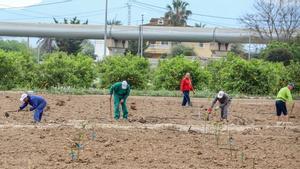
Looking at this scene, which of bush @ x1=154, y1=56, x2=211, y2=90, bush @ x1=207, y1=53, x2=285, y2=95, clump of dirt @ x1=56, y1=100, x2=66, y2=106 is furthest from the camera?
bush @ x1=154, y1=56, x2=211, y2=90

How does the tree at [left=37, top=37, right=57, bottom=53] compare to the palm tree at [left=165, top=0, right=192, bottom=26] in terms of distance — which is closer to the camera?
the tree at [left=37, top=37, right=57, bottom=53]

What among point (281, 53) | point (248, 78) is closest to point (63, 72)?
point (248, 78)

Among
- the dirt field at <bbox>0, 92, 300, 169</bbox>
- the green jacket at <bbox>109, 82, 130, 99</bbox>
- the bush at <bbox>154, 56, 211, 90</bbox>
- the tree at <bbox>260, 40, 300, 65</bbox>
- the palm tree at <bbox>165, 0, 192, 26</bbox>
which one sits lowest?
the dirt field at <bbox>0, 92, 300, 169</bbox>

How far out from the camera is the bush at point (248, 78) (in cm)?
3725

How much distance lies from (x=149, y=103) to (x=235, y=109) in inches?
148

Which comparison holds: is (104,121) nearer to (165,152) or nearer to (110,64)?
(165,152)

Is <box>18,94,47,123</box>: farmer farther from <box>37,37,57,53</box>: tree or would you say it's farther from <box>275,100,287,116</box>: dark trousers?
<box>37,37,57,53</box>: tree

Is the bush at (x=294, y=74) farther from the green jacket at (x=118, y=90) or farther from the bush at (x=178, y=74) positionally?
the green jacket at (x=118, y=90)

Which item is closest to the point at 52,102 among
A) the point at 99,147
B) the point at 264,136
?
the point at 264,136

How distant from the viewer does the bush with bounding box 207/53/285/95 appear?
37.2 meters

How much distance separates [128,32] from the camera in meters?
61.4

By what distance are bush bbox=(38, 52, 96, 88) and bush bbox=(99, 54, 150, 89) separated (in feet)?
3.12

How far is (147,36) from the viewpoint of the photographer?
61.7 metres

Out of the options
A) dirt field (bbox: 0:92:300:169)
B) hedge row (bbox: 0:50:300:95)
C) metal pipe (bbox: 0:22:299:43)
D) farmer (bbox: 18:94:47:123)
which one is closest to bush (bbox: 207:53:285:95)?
hedge row (bbox: 0:50:300:95)
